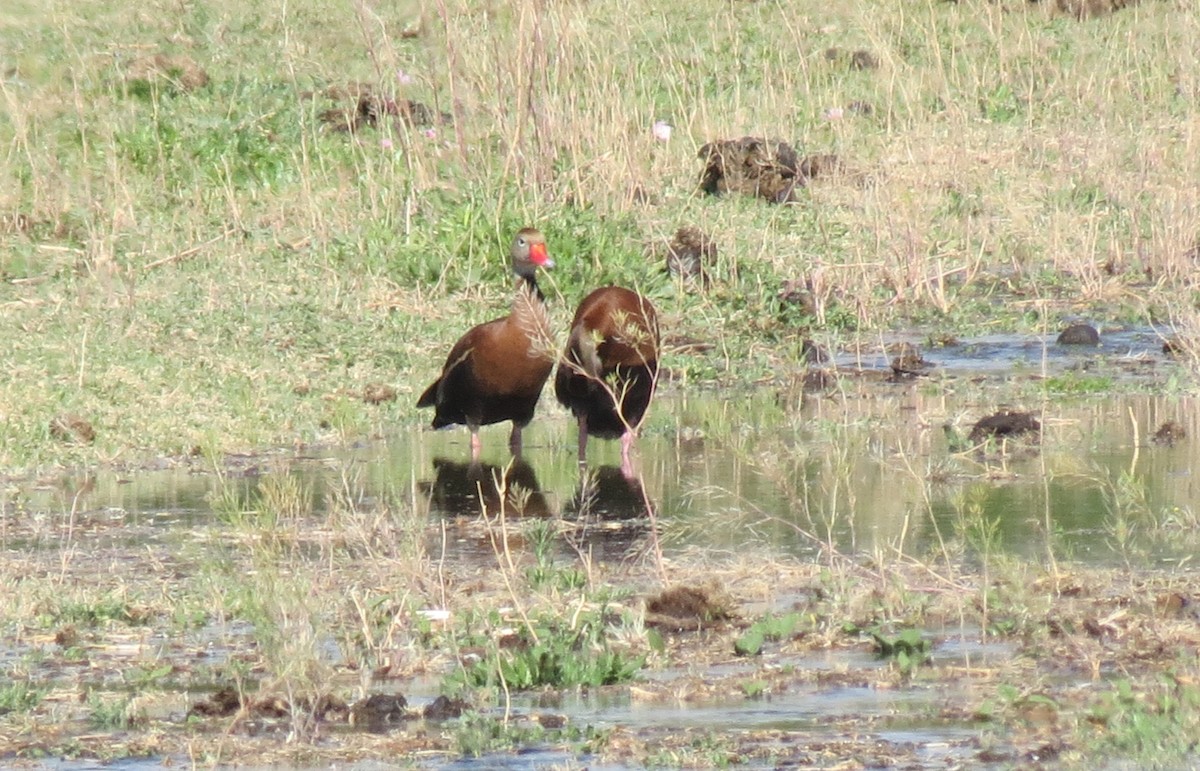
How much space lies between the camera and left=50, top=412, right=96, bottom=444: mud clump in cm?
877

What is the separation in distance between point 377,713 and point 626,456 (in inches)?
155

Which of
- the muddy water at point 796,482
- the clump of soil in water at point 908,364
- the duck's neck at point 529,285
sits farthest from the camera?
the clump of soil in water at point 908,364

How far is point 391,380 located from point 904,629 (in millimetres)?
5321

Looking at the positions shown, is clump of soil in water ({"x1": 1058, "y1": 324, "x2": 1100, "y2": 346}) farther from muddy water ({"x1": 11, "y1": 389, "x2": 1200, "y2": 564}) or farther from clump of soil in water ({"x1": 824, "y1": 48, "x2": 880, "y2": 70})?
clump of soil in water ({"x1": 824, "y1": 48, "x2": 880, "y2": 70})

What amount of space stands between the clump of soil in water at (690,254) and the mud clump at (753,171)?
1504 millimetres

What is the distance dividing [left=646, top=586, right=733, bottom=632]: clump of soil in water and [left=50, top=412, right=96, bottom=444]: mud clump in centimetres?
393

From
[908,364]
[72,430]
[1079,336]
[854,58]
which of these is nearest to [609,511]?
[72,430]

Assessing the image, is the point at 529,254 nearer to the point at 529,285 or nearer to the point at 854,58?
the point at 529,285

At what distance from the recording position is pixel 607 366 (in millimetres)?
8773

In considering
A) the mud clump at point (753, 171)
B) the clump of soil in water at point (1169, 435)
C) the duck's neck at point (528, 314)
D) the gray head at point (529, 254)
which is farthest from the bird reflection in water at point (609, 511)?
the mud clump at point (753, 171)

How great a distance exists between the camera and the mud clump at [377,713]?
4.66 m

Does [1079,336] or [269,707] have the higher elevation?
[1079,336]

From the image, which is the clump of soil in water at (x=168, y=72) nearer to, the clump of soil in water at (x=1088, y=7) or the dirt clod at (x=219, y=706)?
the clump of soil in water at (x=1088, y=7)

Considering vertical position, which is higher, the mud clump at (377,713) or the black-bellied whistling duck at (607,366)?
the black-bellied whistling duck at (607,366)
